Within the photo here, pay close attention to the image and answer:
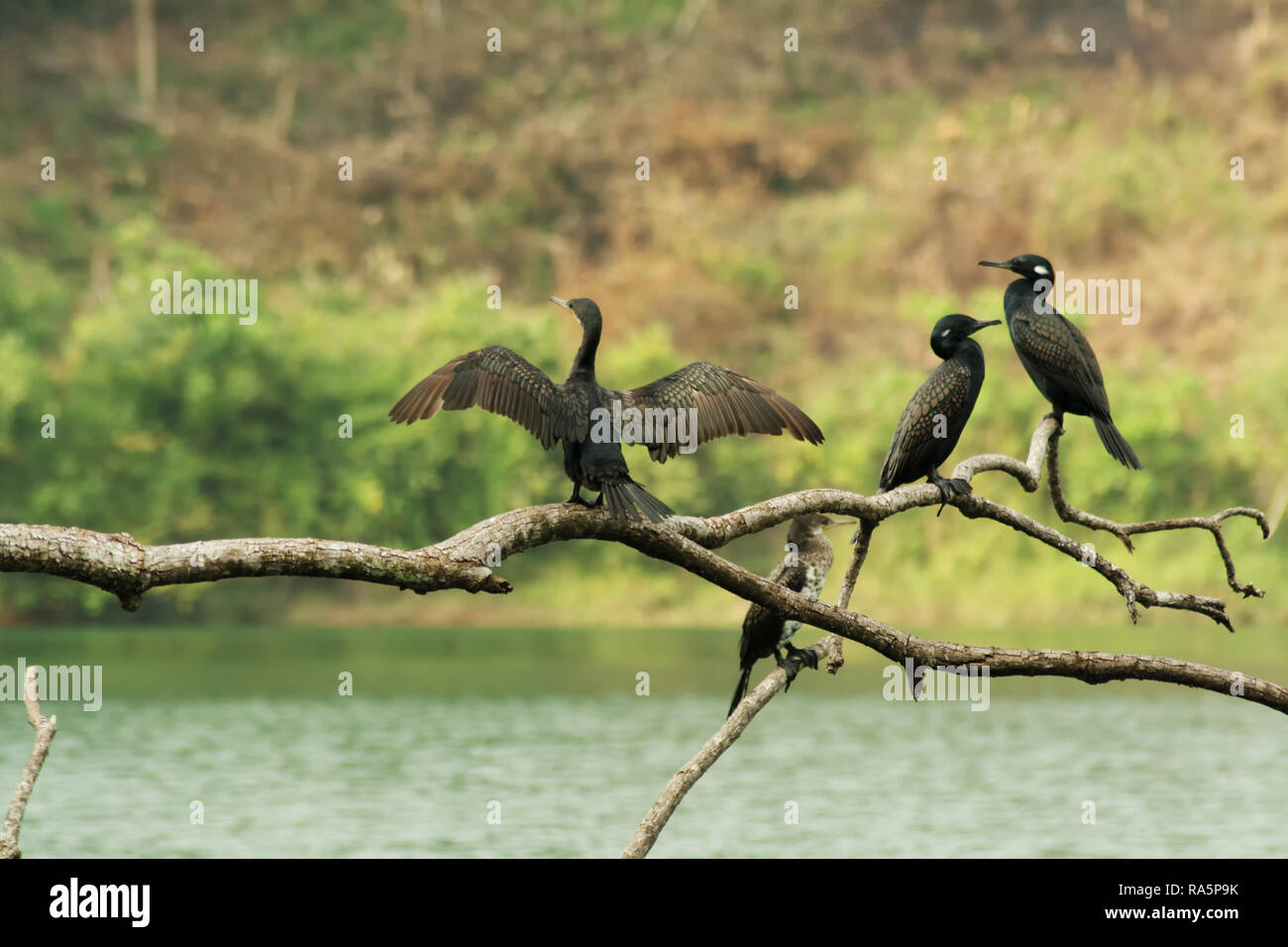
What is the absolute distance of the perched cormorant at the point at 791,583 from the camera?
783 cm

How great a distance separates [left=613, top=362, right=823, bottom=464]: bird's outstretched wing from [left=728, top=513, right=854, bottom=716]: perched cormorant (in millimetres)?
2263

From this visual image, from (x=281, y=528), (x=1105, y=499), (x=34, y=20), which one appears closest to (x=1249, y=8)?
(x=1105, y=499)

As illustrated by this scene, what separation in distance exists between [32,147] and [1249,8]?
40233 mm

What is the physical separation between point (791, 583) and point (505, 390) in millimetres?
3548

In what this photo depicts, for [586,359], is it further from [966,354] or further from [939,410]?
[966,354]

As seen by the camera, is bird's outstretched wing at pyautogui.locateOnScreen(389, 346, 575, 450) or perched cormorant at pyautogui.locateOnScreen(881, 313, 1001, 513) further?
perched cormorant at pyautogui.locateOnScreen(881, 313, 1001, 513)

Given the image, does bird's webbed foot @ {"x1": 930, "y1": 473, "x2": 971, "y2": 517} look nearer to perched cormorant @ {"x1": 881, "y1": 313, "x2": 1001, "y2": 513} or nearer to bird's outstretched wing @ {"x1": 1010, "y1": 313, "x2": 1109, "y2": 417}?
perched cormorant @ {"x1": 881, "y1": 313, "x2": 1001, "y2": 513}

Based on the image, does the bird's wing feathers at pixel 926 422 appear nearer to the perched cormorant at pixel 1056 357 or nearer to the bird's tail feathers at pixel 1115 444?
the perched cormorant at pixel 1056 357

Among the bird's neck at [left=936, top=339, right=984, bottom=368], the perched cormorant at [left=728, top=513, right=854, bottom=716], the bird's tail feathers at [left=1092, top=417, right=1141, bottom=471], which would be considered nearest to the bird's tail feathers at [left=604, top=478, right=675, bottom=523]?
the bird's neck at [left=936, top=339, right=984, bottom=368]

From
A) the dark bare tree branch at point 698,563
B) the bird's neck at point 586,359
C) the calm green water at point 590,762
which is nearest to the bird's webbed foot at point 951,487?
the dark bare tree branch at point 698,563

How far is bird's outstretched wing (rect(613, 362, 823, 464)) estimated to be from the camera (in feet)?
17.4

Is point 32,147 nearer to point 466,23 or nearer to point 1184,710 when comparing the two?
point 466,23

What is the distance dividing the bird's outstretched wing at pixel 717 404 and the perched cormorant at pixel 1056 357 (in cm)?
252

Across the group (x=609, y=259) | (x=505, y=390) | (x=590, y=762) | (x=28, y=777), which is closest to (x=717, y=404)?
(x=505, y=390)
